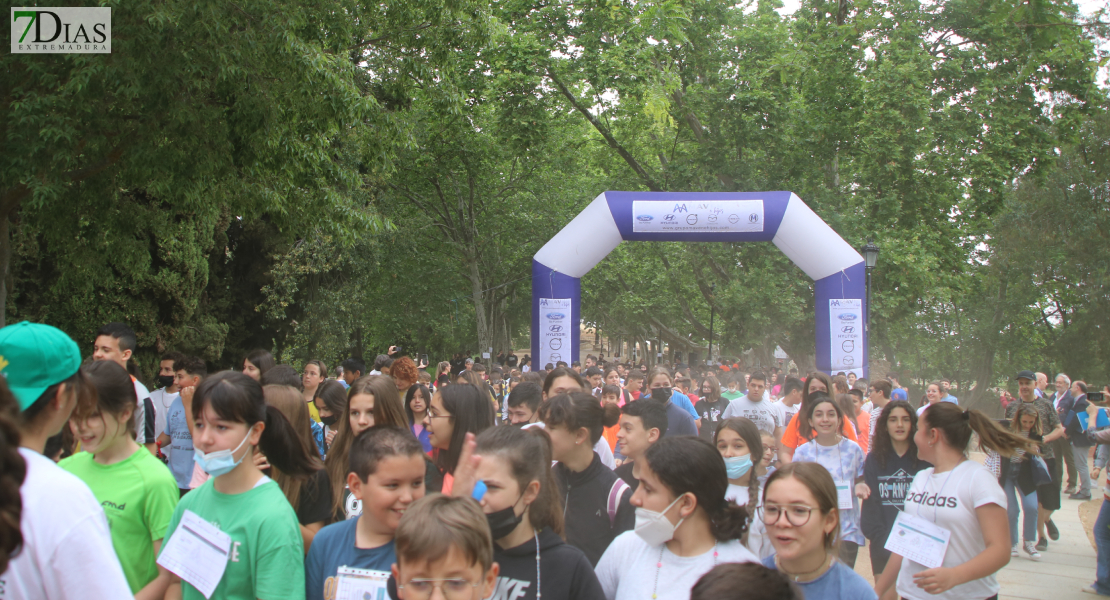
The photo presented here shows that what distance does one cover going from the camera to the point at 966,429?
369 cm

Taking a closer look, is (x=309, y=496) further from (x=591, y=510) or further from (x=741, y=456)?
(x=741, y=456)

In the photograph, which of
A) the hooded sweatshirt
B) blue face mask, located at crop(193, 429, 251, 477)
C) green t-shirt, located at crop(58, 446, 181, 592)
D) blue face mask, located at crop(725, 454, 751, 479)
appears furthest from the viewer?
the hooded sweatshirt

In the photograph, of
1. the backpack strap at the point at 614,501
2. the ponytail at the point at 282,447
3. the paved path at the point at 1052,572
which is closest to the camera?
the ponytail at the point at 282,447

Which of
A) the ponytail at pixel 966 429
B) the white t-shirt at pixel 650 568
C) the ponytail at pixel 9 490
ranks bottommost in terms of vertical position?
the white t-shirt at pixel 650 568

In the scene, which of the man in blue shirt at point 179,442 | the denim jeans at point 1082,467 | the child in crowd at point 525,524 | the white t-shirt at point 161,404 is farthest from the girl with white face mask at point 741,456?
the denim jeans at point 1082,467

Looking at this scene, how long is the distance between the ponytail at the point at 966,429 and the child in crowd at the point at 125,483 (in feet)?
10.4

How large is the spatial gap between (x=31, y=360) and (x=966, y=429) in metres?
3.57

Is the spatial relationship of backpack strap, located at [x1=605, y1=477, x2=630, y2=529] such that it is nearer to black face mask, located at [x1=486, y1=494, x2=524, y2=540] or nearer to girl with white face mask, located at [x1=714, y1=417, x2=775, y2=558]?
girl with white face mask, located at [x1=714, y1=417, x2=775, y2=558]

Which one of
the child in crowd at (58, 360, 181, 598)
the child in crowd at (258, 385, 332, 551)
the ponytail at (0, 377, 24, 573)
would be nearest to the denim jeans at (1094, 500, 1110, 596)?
the child in crowd at (258, 385, 332, 551)

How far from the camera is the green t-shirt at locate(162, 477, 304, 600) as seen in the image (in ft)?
8.30

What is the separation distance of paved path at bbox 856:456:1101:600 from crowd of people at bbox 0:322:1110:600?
2.73m

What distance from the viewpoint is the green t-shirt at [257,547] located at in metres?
2.53

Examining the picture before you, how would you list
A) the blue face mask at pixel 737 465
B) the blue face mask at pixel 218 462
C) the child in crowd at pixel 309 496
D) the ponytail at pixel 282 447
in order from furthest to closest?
the blue face mask at pixel 737 465
the child in crowd at pixel 309 496
the ponytail at pixel 282 447
the blue face mask at pixel 218 462

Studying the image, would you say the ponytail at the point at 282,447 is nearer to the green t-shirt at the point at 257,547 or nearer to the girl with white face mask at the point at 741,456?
the green t-shirt at the point at 257,547
